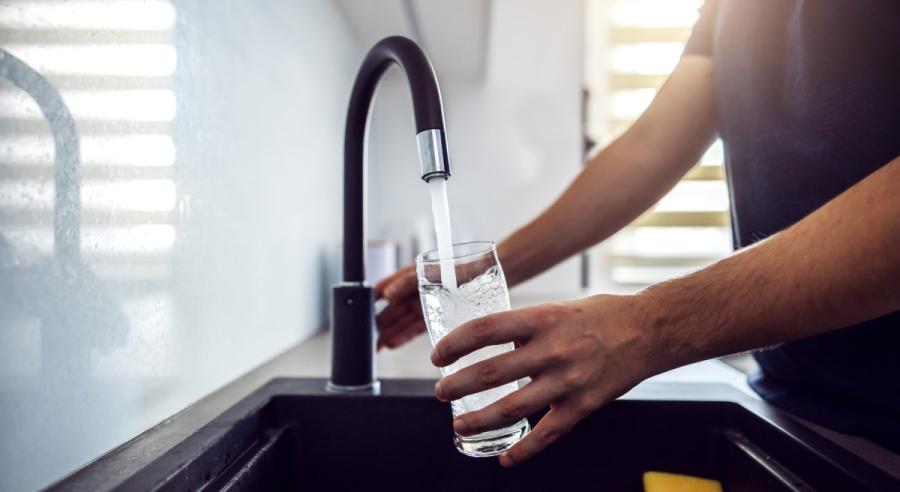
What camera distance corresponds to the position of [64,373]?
51cm

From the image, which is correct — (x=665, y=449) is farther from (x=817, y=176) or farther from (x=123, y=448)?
(x=123, y=448)

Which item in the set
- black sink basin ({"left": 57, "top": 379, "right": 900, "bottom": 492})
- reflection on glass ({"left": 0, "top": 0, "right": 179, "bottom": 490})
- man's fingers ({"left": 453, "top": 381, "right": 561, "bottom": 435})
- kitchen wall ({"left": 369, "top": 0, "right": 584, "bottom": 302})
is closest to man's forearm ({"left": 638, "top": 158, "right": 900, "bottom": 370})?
man's fingers ({"left": 453, "top": 381, "right": 561, "bottom": 435})

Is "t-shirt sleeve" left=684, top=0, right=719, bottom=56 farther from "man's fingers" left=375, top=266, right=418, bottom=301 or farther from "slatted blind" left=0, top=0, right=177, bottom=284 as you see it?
"slatted blind" left=0, top=0, right=177, bottom=284

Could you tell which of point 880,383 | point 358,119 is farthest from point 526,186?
point 880,383

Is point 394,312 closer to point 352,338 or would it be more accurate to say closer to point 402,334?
point 402,334

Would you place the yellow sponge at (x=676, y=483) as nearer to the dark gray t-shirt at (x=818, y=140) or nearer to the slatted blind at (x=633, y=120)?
the dark gray t-shirt at (x=818, y=140)

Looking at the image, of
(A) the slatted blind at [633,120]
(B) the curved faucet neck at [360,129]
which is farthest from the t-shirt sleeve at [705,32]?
(A) the slatted blind at [633,120]

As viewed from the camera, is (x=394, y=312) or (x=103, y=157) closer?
(x=103, y=157)

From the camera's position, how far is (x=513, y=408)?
48cm

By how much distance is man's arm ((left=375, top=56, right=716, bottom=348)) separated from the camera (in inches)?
38.4

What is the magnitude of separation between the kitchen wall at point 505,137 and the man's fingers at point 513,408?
1.68 meters

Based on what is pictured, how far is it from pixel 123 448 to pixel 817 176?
85 cm

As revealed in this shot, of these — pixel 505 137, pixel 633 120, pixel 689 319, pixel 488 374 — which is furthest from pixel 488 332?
pixel 633 120

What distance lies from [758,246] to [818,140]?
0.30 metres
